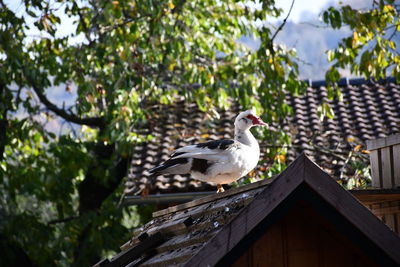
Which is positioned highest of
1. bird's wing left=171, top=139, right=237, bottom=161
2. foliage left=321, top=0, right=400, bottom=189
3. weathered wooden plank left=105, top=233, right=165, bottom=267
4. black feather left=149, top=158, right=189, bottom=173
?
foliage left=321, top=0, right=400, bottom=189

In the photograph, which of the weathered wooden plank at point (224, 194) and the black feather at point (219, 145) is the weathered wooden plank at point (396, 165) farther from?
the black feather at point (219, 145)

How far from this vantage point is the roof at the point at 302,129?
579 inches

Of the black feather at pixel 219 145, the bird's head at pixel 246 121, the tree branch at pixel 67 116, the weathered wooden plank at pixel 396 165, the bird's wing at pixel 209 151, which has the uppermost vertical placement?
the tree branch at pixel 67 116

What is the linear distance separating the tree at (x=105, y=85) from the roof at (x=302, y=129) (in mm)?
652

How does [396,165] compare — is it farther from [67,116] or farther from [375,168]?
[67,116]

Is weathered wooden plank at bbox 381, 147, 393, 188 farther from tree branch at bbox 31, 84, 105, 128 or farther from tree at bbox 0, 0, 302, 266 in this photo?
tree branch at bbox 31, 84, 105, 128

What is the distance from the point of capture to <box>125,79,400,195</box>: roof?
14.7m

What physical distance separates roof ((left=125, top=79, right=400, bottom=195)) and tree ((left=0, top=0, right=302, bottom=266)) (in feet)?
2.14

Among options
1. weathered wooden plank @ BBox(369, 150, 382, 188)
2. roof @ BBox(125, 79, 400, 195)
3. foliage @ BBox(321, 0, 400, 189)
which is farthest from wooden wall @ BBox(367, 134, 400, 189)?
roof @ BBox(125, 79, 400, 195)

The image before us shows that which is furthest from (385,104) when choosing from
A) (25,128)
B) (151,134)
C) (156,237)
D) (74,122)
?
(156,237)

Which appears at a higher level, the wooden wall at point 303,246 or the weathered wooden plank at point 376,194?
the weathered wooden plank at point 376,194

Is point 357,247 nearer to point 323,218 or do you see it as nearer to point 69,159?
point 323,218

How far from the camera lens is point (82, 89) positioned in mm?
14359

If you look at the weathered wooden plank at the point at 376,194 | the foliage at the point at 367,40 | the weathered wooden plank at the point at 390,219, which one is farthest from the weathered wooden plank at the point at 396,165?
the foliage at the point at 367,40
